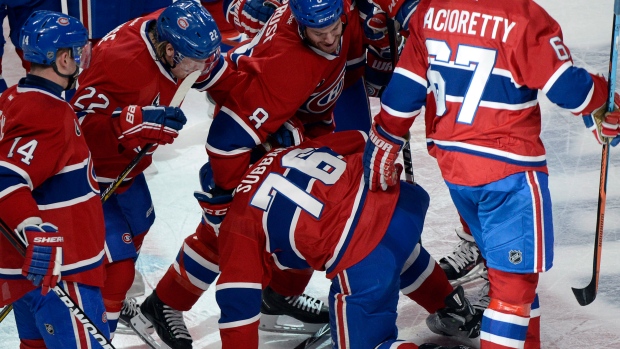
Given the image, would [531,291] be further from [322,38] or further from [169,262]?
[169,262]

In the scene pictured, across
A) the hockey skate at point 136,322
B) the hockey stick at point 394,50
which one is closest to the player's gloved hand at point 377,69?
the hockey stick at point 394,50

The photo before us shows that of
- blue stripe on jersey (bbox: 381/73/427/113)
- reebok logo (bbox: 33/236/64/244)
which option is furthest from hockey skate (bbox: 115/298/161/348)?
blue stripe on jersey (bbox: 381/73/427/113)

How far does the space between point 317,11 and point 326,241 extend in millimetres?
779

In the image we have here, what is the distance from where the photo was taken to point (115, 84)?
3633 millimetres

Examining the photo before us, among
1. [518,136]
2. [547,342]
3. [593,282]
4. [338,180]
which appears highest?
[518,136]

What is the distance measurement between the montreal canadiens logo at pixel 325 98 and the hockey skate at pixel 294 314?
74 cm

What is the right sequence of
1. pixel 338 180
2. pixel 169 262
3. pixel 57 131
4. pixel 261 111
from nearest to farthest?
pixel 57 131 → pixel 338 180 → pixel 261 111 → pixel 169 262

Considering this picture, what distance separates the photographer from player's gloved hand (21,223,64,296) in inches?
116

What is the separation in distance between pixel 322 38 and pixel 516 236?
3.41 ft

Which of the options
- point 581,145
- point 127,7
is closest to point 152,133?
point 127,7

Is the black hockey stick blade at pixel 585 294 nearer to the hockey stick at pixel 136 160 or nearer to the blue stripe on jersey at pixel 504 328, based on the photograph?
the blue stripe on jersey at pixel 504 328

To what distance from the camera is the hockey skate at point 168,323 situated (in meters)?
3.95

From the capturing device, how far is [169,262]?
4578 millimetres

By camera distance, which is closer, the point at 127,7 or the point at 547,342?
the point at 547,342
